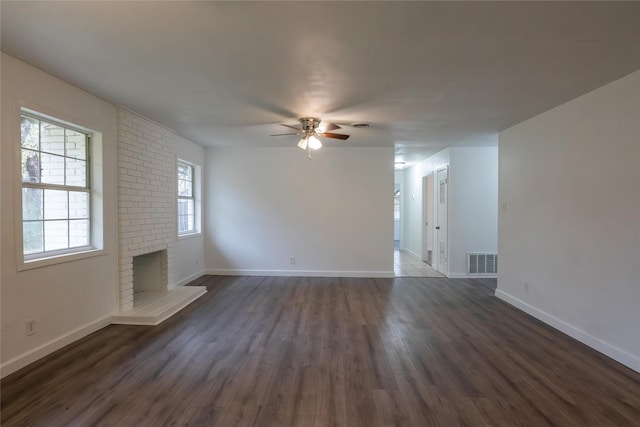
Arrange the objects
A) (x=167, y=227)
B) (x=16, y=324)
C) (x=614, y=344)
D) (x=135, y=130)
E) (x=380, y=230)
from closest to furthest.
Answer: (x=16, y=324), (x=614, y=344), (x=135, y=130), (x=167, y=227), (x=380, y=230)

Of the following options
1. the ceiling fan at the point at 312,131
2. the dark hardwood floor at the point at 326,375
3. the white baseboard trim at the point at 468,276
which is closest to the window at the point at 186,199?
the dark hardwood floor at the point at 326,375

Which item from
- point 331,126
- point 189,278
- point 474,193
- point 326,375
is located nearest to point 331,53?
point 331,126

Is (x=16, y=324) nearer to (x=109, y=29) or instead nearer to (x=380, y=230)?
(x=109, y=29)

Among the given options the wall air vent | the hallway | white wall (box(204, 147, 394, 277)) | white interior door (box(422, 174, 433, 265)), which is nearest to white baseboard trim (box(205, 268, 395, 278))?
white wall (box(204, 147, 394, 277))

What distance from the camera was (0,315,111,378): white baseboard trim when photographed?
2291mm

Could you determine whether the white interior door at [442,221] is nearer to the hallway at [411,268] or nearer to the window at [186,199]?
the hallway at [411,268]

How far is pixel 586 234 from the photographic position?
296 centimetres

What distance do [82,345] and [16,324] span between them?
63 cm

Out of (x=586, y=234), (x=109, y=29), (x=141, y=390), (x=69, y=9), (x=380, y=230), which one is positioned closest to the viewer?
(x=69, y=9)

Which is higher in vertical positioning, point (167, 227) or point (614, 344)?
point (167, 227)

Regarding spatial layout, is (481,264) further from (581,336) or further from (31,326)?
(31,326)

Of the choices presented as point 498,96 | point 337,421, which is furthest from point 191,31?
point 498,96

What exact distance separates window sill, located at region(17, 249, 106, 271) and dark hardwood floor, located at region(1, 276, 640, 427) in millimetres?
837

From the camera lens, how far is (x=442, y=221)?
593cm
